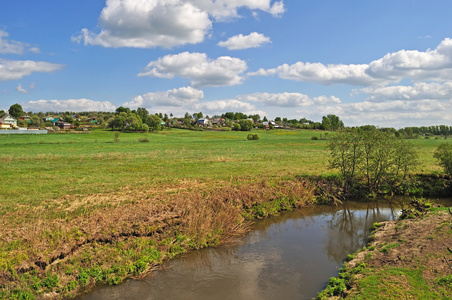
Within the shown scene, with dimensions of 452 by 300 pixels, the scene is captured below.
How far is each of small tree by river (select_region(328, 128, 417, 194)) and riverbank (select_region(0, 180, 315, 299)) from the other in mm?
10963

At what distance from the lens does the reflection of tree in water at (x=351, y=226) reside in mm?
18609

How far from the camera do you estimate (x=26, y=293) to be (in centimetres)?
1206

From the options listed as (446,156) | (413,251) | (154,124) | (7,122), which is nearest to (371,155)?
(446,156)

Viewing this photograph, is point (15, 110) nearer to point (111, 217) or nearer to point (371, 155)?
point (111, 217)

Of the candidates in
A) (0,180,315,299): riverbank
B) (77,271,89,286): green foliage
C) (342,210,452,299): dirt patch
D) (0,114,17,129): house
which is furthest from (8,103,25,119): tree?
(342,210,452,299): dirt patch

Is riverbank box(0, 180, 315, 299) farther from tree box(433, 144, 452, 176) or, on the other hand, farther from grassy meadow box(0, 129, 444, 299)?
tree box(433, 144, 452, 176)

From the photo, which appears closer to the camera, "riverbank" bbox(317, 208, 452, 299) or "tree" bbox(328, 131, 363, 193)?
"riverbank" bbox(317, 208, 452, 299)

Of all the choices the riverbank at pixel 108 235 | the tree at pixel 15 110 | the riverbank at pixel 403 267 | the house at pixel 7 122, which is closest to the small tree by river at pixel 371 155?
the riverbank at pixel 108 235

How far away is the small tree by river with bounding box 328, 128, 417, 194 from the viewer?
3053 centimetres

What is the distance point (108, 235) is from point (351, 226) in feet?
58.6

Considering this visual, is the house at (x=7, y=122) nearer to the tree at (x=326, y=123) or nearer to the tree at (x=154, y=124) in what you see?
the tree at (x=154, y=124)

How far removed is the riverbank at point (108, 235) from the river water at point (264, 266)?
0.84 meters

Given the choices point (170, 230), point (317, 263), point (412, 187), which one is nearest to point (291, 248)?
point (317, 263)

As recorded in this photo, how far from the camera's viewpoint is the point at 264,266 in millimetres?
15844
